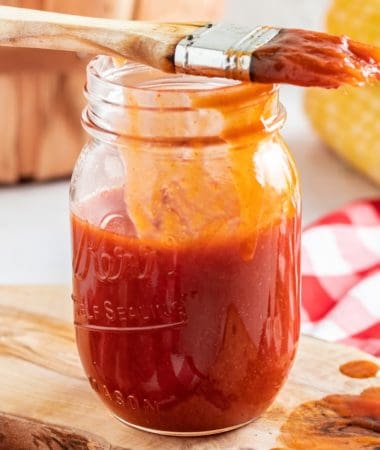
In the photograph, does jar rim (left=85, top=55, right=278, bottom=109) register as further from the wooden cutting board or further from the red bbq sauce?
the wooden cutting board

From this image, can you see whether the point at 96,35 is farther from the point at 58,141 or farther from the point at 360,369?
the point at 58,141

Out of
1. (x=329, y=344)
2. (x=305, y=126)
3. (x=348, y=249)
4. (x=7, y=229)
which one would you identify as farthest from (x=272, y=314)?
(x=305, y=126)

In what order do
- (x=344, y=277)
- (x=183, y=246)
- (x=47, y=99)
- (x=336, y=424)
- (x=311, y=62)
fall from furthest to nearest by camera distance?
1. (x=47, y=99)
2. (x=344, y=277)
3. (x=336, y=424)
4. (x=183, y=246)
5. (x=311, y=62)

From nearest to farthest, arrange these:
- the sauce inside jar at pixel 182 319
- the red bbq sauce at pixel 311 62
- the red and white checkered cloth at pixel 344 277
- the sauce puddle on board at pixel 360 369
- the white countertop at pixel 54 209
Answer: the red bbq sauce at pixel 311 62 → the sauce inside jar at pixel 182 319 → the sauce puddle on board at pixel 360 369 → the red and white checkered cloth at pixel 344 277 → the white countertop at pixel 54 209

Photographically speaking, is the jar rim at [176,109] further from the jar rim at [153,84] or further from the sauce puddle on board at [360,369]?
the sauce puddle on board at [360,369]

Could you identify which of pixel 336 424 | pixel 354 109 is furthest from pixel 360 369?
pixel 354 109

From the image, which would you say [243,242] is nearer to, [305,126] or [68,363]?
[68,363]

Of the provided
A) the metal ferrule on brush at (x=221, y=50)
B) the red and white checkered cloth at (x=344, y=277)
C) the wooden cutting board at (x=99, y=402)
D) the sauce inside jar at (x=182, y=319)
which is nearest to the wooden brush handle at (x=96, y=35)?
the metal ferrule on brush at (x=221, y=50)
